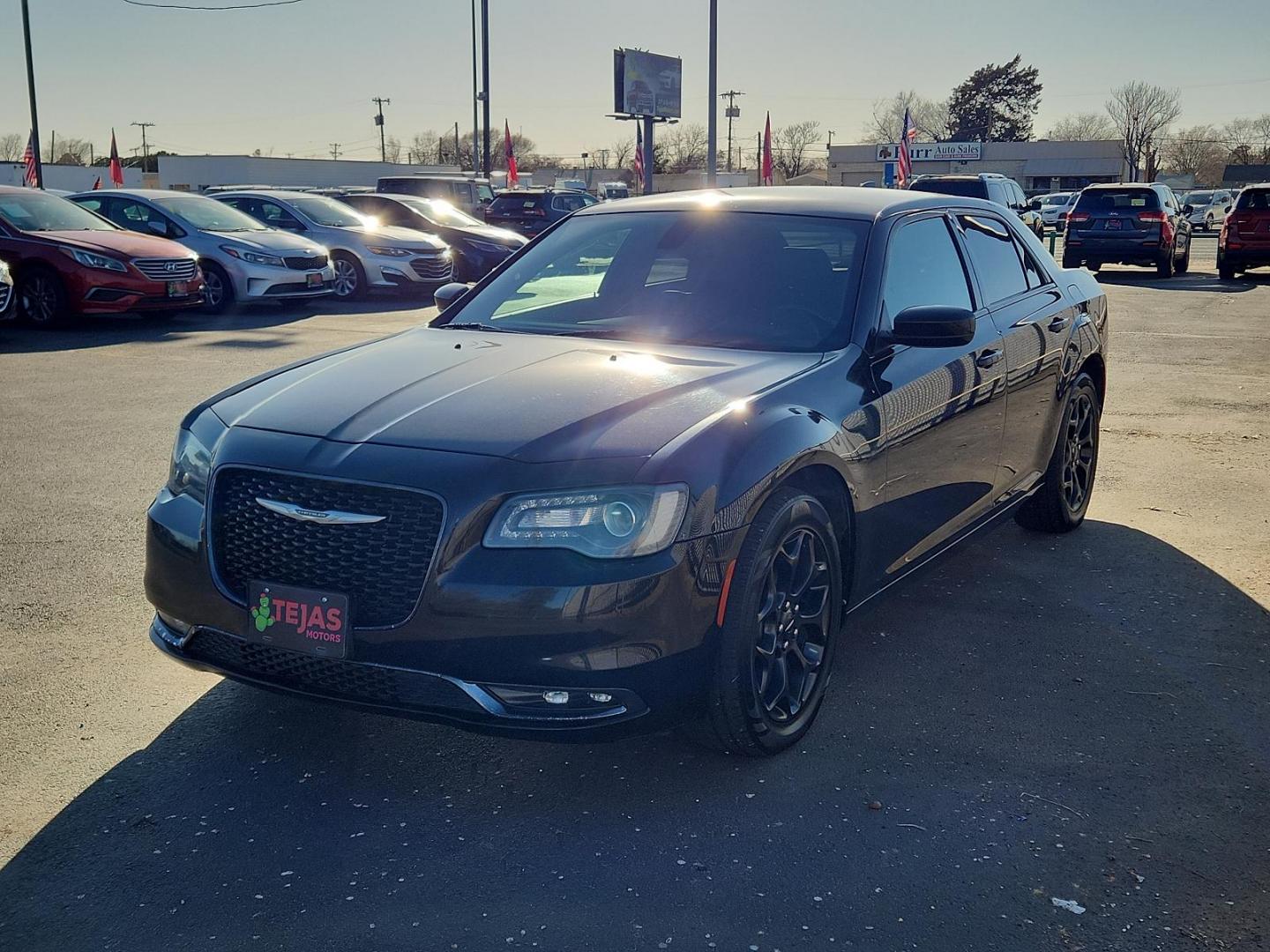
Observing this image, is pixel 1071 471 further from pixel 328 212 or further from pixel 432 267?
pixel 328 212

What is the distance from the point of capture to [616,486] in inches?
122

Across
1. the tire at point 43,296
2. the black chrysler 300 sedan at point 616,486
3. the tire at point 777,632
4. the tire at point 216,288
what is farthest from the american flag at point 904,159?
the tire at point 777,632

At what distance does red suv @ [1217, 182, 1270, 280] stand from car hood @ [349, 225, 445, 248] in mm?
13609

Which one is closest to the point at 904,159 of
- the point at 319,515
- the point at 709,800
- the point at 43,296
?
the point at 43,296

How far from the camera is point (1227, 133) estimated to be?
395ft

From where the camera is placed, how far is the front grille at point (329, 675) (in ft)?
10.1

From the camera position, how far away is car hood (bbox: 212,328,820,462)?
3270mm

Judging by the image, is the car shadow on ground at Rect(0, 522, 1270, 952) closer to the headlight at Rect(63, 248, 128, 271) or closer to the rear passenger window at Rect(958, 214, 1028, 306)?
the rear passenger window at Rect(958, 214, 1028, 306)

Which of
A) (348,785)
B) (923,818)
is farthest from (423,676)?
(923,818)

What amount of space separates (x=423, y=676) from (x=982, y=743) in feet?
5.56

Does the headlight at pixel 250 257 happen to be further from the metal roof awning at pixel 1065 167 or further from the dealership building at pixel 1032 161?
the metal roof awning at pixel 1065 167

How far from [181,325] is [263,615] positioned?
12188 mm

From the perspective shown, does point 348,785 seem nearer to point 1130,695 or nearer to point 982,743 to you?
point 982,743

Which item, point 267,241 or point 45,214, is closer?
point 45,214
